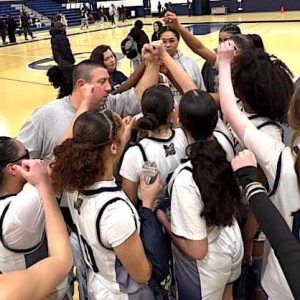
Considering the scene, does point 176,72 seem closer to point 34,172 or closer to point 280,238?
point 34,172

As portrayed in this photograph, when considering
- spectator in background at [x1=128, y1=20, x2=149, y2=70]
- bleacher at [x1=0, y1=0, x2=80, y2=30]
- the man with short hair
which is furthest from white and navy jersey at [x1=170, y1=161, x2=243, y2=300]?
bleacher at [x1=0, y1=0, x2=80, y2=30]

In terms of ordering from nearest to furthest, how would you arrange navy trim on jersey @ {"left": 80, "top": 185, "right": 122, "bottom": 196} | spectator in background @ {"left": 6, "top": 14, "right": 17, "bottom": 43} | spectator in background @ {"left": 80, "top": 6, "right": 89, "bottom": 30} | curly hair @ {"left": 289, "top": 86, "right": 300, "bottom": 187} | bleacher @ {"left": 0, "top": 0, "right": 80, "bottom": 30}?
curly hair @ {"left": 289, "top": 86, "right": 300, "bottom": 187} → navy trim on jersey @ {"left": 80, "top": 185, "right": 122, "bottom": 196} → spectator in background @ {"left": 6, "top": 14, "right": 17, "bottom": 43} → spectator in background @ {"left": 80, "top": 6, "right": 89, "bottom": 30} → bleacher @ {"left": 0, "top": 0, "right": 80, "bottom": 30}

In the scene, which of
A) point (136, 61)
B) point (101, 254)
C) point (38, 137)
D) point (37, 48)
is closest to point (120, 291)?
point (101, 254)

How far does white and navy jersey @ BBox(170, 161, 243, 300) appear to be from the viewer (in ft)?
6.22

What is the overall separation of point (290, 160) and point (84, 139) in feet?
2.88

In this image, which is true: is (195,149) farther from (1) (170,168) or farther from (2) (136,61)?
(2) (136,61)

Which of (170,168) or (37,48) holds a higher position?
(170,168)

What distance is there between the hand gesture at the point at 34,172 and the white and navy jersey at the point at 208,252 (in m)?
0.62

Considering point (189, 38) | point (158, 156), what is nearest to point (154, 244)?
point (158, 156)

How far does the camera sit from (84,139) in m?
1.81

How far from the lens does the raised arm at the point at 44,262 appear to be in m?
1.23

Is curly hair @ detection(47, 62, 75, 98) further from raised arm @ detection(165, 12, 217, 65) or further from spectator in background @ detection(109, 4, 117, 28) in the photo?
spectator in background @ detection(109, 4, 117, 28)

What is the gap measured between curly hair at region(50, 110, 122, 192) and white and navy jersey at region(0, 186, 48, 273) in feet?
0.45

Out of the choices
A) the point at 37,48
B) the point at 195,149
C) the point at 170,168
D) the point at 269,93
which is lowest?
the point at 37,48
